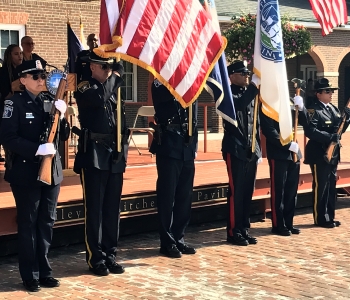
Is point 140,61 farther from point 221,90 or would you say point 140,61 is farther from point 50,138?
point 50,138

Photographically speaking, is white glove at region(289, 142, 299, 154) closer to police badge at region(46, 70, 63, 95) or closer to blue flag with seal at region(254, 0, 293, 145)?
blue flag with seal at region(254, 0, 293, 145)

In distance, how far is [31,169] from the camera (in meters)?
5.72

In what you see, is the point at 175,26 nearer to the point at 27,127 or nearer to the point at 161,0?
the point at 161,0

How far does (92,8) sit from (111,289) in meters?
12.3

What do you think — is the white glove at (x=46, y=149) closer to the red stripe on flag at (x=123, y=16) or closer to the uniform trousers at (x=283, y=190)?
the red stripe on flag at (x=123, y=16)

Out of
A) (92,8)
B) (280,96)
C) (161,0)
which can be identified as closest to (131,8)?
(161,0)

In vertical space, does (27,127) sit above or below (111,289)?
above

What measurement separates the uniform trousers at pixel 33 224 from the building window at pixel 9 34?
10.9 meters

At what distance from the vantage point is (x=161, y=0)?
681cm

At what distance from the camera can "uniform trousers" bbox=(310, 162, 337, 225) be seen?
28.8 feet

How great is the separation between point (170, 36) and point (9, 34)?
33.9 feet

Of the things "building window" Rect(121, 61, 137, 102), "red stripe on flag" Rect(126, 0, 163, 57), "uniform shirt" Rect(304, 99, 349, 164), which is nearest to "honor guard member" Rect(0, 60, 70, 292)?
"red stripe on flag" Rect(126, 0, 163, 57)

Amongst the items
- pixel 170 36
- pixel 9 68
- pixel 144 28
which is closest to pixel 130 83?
pixel 9 68

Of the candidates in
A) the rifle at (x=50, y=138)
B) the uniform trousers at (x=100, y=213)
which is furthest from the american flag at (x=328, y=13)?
the rifle at (x=50, y=138)
